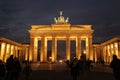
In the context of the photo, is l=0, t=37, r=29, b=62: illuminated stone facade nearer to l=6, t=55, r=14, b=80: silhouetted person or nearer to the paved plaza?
the paved plaza

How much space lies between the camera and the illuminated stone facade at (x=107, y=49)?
221ft

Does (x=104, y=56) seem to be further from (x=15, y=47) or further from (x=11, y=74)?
(x=11, y=74)

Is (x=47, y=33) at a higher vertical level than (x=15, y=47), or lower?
higher

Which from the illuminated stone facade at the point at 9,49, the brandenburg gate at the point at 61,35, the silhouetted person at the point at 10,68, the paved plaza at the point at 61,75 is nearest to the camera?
the silhouetted person at the point at 10,68

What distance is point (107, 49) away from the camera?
8294 centimetres

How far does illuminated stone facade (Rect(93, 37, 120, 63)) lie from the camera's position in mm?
67312

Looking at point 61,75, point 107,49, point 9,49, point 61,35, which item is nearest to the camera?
point 61,75

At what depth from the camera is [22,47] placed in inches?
3730

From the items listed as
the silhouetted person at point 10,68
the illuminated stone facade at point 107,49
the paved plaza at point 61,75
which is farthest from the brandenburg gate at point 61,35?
the silhouetted person at point 10,68

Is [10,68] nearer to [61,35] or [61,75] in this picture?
[61,75]

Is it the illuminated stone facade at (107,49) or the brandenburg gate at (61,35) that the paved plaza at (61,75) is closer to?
the illuminated stone facade at (107,49)

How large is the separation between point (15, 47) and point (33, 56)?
Answer: 910cm

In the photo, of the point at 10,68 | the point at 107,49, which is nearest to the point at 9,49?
the point at 107,49

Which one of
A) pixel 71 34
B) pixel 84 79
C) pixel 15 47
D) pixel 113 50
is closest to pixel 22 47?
pixel 15 47
